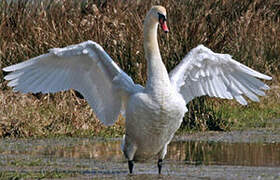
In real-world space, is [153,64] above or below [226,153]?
above

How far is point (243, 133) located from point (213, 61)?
9.60ft

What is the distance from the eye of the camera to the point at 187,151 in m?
10.9

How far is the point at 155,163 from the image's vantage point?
10.4 meters

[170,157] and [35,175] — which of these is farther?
[170,157]

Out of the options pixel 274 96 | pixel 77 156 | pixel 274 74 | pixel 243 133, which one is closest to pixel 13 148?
pixel 77 156

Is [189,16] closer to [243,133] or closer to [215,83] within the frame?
[243,133]

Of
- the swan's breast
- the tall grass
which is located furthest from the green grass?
the tall grass

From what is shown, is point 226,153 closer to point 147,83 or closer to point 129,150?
point 129,150

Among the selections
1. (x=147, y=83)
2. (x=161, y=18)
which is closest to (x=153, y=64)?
(x=147, y=83)

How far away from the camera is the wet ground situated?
30.2 feet

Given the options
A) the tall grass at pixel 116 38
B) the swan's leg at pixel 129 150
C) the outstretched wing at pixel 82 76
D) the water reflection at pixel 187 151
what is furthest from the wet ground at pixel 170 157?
the outstretched wing at pixel 82 76

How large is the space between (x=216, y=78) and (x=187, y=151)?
1.33m

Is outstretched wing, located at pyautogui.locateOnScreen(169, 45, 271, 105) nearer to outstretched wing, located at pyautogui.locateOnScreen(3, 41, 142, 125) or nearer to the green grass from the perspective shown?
outstretched wing, located at pyautogui.locateOnScreen(3, 41, 142, 125)

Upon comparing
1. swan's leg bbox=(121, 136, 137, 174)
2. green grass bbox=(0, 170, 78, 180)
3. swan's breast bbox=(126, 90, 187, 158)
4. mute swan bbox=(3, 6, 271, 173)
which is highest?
mute swan bbox=(3, 6, 271, 173)
